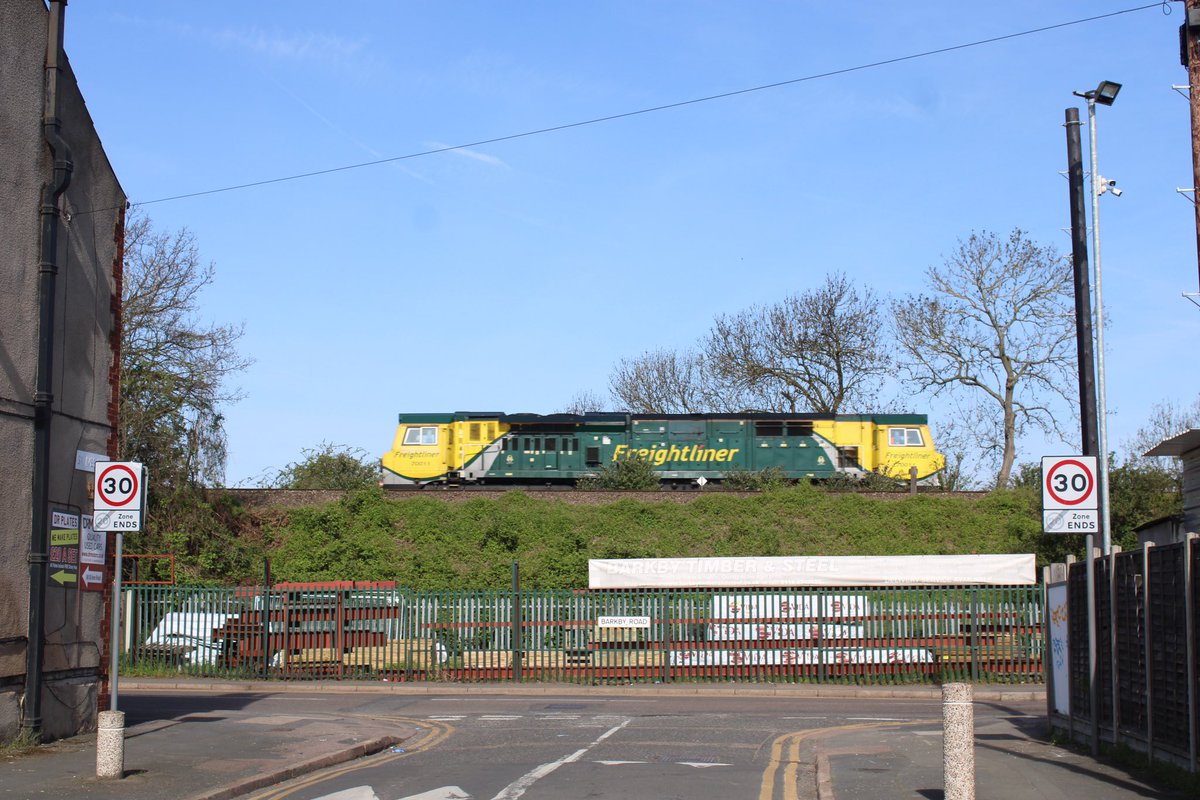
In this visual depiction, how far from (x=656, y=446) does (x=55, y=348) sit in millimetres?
34329

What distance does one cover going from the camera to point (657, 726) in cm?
1691

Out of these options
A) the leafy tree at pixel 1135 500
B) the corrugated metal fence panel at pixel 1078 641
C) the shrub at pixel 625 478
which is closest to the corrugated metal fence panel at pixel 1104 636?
the corrugated metal fence panel at pixel 1078 641

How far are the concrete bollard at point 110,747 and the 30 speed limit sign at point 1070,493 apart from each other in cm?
954

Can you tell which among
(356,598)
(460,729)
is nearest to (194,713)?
(460,729)

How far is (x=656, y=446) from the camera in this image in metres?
47.1

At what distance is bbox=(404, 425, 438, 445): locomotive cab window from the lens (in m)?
47.1

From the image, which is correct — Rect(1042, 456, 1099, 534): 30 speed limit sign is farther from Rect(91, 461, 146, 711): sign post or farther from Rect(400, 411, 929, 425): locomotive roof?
Rect(400, 411, 929, 425): locomotive roof

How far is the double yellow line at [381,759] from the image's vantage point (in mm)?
11570

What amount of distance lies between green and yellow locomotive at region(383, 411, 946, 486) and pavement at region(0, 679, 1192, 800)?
2795 cm

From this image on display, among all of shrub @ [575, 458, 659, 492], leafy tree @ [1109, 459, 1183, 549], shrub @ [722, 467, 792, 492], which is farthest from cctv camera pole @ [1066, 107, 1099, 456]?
shrub @ [575, 458, 659, 492]

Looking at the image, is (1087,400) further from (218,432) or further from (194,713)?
(218,432)

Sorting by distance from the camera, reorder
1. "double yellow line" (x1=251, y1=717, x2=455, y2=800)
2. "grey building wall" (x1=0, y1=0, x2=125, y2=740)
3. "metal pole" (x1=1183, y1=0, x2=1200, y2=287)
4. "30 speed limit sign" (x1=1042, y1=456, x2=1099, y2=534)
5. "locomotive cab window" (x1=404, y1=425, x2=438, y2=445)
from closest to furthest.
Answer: "double yellow line" (x1=251, y1=717, x2=455, y2=800), "30 speed limit sign" (x1=1042, y1=456, x2=1099, y2=534), "grey building wall" (x1=0, y1=0, x2=125, y2=740), "metal pole" (x1=1183, y1=0, x2=1200, y2=287), "locomotive cab window" (x1=404, y1=425, x2=438, y2=445)

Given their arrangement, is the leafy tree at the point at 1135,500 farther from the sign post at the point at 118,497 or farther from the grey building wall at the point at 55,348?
the sign post at the point at 118,497

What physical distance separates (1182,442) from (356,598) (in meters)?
17.1
